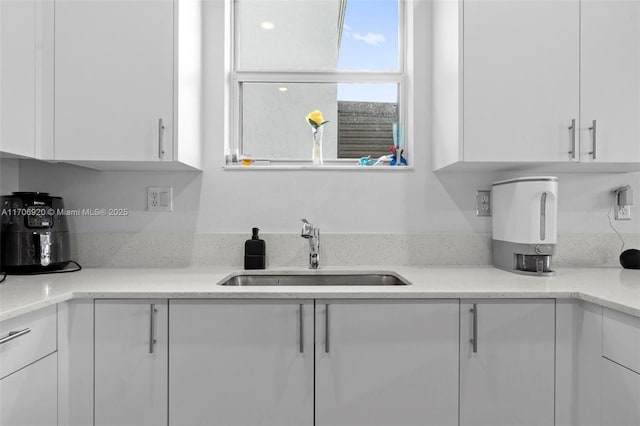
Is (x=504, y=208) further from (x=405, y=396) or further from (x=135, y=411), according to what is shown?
(x=135, y=411)

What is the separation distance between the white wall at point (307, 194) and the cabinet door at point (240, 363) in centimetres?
67

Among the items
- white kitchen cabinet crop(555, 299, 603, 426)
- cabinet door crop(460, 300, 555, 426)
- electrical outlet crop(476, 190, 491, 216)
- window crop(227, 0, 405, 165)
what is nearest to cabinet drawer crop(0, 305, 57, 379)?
window crop(227, 0, 405, 165)

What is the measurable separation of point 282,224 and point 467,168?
98 cm

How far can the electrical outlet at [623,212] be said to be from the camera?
6.61 ft

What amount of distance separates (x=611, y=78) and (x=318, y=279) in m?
1.59

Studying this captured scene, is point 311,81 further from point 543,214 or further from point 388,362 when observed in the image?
point 388,362

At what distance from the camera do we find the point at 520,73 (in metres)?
1.63

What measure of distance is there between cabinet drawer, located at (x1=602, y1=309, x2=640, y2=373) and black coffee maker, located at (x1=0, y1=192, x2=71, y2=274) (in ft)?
7.20

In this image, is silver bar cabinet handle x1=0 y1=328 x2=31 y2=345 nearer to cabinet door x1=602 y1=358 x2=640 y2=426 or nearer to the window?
the window

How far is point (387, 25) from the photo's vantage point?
2184 mm

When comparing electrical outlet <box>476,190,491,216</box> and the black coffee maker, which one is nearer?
the black coffee maker

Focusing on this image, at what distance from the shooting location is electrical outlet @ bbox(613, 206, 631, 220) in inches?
79.3

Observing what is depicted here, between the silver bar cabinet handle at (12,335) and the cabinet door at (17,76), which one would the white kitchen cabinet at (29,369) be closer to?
the silver bar cabinet handle at (12,335)

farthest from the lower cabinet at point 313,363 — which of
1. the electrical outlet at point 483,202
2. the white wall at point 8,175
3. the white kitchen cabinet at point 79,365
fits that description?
the white wall at point 8,175
